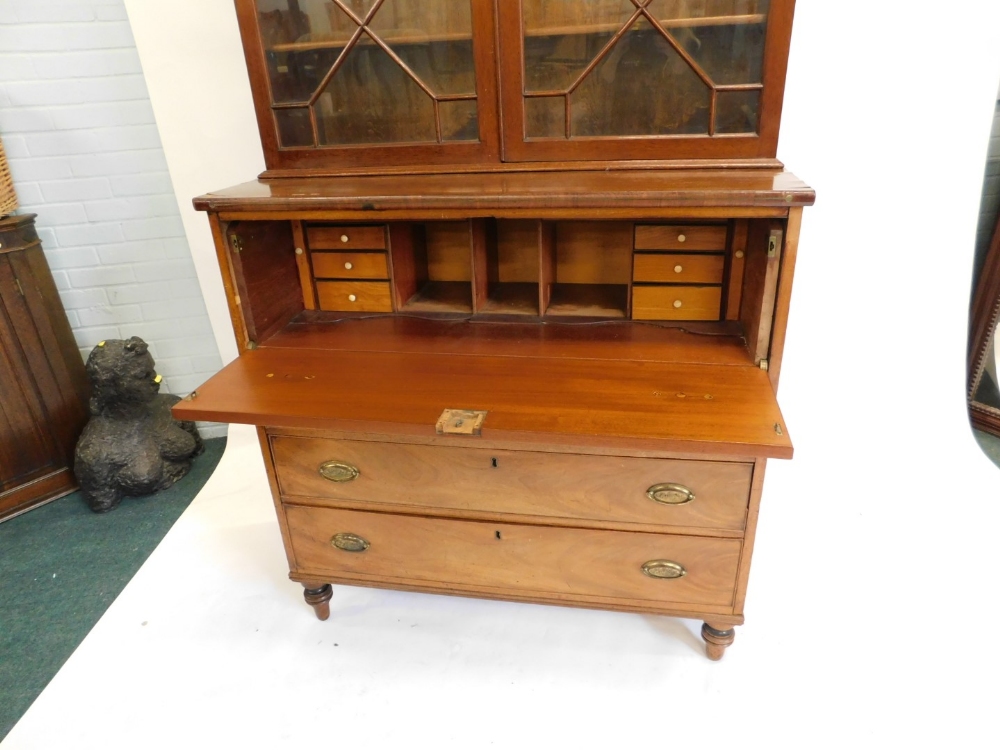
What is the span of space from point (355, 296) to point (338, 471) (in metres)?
0.52

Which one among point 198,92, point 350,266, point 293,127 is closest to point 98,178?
point 198,92

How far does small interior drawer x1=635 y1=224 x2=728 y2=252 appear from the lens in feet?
5.30

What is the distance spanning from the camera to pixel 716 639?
1596mm

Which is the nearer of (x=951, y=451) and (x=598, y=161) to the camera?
(x=598, y=161)

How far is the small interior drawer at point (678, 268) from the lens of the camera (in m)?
1.64

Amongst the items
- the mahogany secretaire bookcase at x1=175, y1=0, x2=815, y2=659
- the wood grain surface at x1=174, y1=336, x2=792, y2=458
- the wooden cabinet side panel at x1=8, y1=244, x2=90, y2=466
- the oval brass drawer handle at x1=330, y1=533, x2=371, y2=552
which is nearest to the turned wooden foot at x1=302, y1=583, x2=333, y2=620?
the mahogany secretaire bookcase at x1=175, y1=0, x2=815, y2=659

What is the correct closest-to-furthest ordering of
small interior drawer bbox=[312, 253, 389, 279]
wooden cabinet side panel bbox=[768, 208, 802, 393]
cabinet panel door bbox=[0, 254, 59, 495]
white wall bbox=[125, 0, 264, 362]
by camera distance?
wooden cabinet side panel bbox=[768, 208, 802, 393], small interior drawer bbox=[312, 253, 389, 279], white wall bbox=[125, 0, 264, 362], cabinet panel door bbox=[0, 254, 59, 495]

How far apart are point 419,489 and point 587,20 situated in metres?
1.12

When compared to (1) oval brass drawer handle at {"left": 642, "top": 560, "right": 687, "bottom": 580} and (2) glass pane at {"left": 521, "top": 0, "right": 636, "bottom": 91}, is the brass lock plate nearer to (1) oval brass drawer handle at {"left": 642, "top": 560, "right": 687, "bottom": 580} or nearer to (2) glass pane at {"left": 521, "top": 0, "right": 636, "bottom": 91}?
(1) oval brass drawer handle at {"left": 642, "top": 560, "right": 687, "bottom": 580}

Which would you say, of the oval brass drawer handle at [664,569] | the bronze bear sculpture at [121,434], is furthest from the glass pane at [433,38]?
the bronze bear sculpture at [121,434]

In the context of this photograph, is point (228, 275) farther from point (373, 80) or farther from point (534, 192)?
point (534, 192)

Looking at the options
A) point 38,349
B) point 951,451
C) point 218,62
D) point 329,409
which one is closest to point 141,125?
point 218,62

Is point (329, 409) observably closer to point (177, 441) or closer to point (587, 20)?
point (587, 20)

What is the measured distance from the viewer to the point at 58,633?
1.83 m
